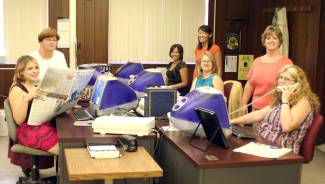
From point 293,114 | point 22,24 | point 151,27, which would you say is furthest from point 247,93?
point 22,24

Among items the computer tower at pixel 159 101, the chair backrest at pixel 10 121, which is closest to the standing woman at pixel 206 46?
the computer tower at pixel 159 101

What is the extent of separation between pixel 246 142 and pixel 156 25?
3.75 metres

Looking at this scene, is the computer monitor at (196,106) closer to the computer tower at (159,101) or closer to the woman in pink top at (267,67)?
the computer tower at (159,101)

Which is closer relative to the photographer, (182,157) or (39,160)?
(182,157)

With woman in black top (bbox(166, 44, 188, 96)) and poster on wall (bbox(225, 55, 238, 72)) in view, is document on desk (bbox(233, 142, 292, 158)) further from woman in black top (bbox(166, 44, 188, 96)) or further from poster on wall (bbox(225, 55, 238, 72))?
poster on wall (bbox(225, 55, 238, 72))

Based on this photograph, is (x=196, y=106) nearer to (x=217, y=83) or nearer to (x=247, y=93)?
(x=217, y=83)

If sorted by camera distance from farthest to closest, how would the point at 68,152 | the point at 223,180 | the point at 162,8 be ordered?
1. the point at 162,8
2. the point at 68,152
3. the point at 223,180

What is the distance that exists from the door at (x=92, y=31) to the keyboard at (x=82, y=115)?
8.00ft

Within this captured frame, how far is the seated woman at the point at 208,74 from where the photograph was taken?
388 cm

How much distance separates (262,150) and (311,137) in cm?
59

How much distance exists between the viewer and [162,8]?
6.25m

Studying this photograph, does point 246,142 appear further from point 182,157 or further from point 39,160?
point 39,160

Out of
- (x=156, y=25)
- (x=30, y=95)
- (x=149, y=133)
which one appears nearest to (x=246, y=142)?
(x=149, y=133)

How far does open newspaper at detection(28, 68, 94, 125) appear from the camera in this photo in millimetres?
3184
